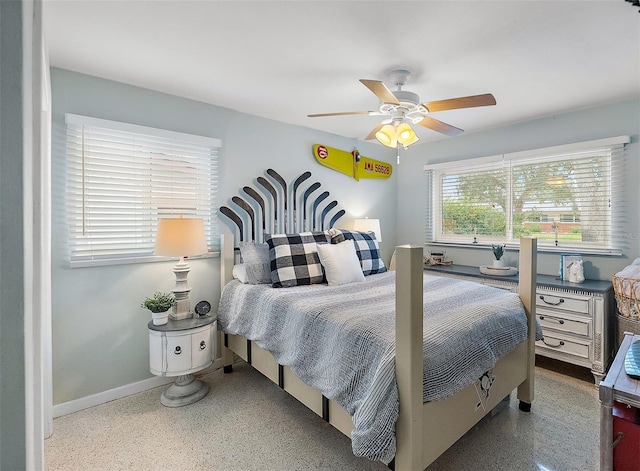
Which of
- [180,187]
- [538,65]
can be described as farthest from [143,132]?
[538,65]

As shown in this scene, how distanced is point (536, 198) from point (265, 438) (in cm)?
344

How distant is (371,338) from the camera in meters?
1.47

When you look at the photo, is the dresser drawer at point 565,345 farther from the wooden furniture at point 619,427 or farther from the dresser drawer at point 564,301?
the wooden furniture at point 619,427

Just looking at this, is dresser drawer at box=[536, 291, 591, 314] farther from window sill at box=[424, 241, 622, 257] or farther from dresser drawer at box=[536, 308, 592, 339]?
window sill at box=[424, 241, 622, 257]

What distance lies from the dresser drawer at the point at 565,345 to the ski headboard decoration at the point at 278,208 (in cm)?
240

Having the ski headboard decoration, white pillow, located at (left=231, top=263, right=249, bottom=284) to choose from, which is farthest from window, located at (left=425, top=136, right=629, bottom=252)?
white pillow, located at (left=231, top=263, right=249, bottom=284)

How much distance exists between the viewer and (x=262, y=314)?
2.22 metres

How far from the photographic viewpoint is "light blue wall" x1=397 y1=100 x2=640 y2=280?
2.72 metres

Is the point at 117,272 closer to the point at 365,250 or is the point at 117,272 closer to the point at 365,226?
the point at 365,250

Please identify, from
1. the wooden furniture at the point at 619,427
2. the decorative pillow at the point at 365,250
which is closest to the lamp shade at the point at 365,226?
the decorative pillow at the point at 365,250

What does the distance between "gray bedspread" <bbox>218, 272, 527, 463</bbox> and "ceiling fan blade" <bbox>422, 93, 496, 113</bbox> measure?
1.24 m

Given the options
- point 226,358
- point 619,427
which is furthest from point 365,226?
point 619,427

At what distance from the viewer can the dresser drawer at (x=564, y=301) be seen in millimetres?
2594

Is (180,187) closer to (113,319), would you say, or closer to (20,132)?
(113,319)
